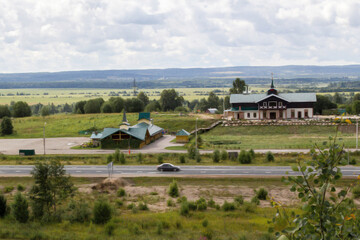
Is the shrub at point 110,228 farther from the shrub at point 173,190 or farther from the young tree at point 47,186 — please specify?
the shrub at point 173,190

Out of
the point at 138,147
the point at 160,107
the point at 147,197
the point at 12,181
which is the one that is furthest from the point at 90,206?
the point at 160,107

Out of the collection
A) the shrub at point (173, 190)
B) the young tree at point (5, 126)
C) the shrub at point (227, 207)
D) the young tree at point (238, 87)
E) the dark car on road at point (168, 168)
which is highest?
the young tree at point (238, 87)

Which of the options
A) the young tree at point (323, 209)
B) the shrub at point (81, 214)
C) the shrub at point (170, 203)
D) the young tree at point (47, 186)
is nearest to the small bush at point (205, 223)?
the shrub at point (170, 203)

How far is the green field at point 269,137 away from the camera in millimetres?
60438

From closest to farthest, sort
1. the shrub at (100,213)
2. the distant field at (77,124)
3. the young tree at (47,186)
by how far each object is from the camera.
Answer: the shrub at (100,213) < the young tree at (47,186) < the distant field at (77,124)

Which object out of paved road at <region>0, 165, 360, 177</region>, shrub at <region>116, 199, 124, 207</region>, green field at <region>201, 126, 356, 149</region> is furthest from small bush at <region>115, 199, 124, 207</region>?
green field at <region>201, 126, 356, 149</region>

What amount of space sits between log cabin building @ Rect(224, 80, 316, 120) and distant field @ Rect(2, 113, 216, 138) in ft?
28.3

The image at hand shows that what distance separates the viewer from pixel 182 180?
38.7 m

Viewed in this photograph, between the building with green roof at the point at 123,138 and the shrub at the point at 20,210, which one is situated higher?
the building with green roof at the point at 123,138

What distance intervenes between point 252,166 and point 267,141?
2250cm

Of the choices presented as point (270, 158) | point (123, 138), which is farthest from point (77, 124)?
point (270, 158)

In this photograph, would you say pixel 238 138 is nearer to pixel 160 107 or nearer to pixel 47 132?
pixel 47 132

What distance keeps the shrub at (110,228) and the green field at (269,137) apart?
3576 centimetres

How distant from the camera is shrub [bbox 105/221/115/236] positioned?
2436 cm
